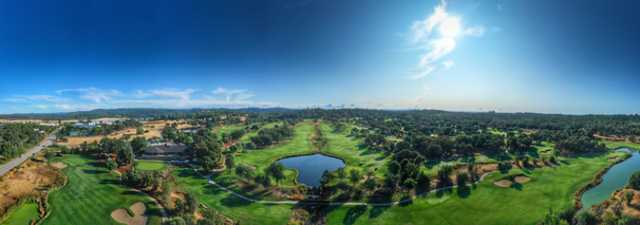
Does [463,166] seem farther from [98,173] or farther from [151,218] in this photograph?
[98,173]

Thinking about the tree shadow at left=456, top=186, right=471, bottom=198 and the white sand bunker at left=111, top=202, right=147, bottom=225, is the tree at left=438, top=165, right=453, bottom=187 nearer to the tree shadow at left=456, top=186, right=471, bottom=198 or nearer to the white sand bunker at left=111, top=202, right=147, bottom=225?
the tree shadow at left=456, top=186, right=471, bottom=198

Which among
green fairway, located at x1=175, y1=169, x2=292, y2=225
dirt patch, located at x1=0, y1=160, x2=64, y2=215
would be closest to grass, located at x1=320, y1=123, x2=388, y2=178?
green fairway, located at x1=175, y1=169, x2=292, y2=225

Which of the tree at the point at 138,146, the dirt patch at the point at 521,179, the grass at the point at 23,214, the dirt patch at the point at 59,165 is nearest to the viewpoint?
the grass at the point at 23,214

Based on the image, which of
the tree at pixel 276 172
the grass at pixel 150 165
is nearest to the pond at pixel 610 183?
the tree at pixel 276 172

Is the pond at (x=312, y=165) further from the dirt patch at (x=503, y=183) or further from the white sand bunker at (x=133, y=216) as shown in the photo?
the dirt patch at (x=503, y=183)

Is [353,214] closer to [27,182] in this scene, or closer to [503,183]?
[503,183]
